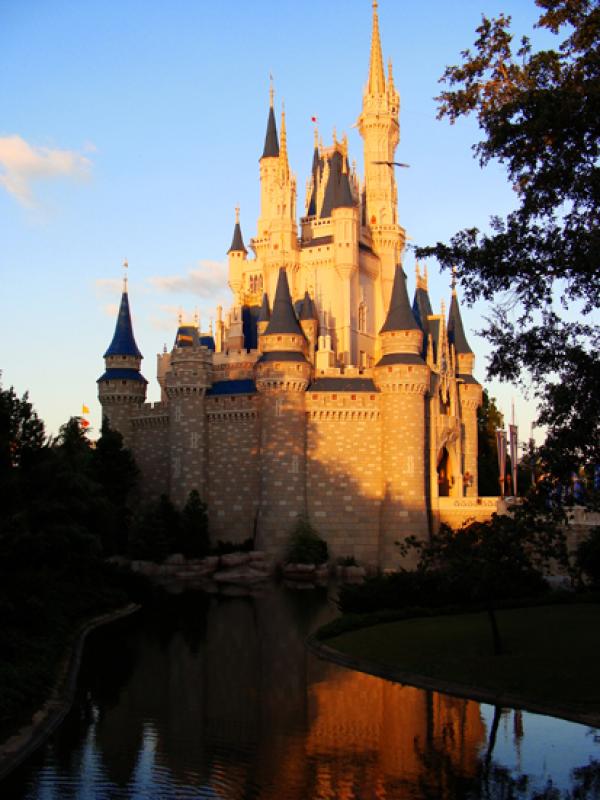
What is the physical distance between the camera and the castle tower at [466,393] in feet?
206

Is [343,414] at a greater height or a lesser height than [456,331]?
lesser

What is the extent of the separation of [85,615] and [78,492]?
428 centimetres

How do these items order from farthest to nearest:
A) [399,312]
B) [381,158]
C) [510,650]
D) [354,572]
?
1. [381,158]
2. [399,312]
3. [354,572]
4. [510,650]

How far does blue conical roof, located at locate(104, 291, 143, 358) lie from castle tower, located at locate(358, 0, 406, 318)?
17.1m

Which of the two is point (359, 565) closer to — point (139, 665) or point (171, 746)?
point (139, 665)

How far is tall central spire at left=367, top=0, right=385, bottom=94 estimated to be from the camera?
216 ft

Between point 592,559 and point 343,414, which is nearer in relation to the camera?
point 592,559

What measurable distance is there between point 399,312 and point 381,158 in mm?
14843

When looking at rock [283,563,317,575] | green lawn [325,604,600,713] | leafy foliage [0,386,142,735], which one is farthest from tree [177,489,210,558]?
green lawn [325,604,600,713]

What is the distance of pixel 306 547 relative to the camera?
168 feet

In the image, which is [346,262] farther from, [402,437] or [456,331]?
[402,437]

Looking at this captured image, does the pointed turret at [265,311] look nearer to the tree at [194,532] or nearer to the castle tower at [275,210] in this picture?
the castle tower at [275,210]

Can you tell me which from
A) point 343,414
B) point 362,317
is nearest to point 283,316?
point 343,414

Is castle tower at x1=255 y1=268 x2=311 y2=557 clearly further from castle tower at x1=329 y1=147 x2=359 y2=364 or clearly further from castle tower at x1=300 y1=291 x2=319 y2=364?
castle tower at x1=329 y1=147 x2=359 y2=364
